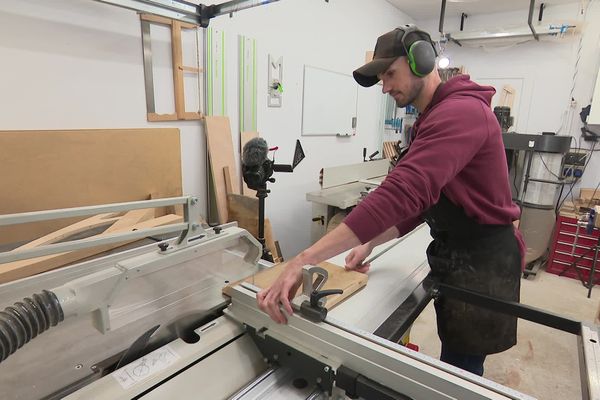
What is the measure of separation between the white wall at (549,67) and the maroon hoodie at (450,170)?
364 centimetres

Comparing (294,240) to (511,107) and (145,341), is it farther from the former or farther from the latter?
(511,107)

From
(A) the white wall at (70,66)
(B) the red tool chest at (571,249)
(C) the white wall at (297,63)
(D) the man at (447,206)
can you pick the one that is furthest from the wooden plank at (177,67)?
(B) the red tool chest at (571,249)

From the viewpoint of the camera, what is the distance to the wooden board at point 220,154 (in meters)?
2.41

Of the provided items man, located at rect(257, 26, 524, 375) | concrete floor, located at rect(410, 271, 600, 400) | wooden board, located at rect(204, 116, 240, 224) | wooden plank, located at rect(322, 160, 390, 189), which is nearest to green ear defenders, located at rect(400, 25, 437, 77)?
man, located at rect(257, 26, 524, 375)

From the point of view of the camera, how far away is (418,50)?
1033 millimetres

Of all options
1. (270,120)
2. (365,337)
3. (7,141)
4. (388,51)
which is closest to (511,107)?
(270,120)

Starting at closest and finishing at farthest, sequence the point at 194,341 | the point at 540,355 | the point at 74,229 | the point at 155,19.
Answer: the point at 194,341, the point at 74,229, the point at 155,19, the point at 540,355

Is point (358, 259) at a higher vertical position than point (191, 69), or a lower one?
lower

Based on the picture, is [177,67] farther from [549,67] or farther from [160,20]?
[549,67]

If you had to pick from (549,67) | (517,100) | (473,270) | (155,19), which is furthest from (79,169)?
(549,67)

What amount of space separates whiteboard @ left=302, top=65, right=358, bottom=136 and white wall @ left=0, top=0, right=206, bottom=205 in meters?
1.47

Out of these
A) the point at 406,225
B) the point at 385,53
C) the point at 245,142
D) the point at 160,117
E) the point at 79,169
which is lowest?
the point at 406,225

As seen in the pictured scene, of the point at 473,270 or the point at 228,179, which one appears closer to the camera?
the point at 473,270

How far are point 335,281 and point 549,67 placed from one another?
14.0 feet
